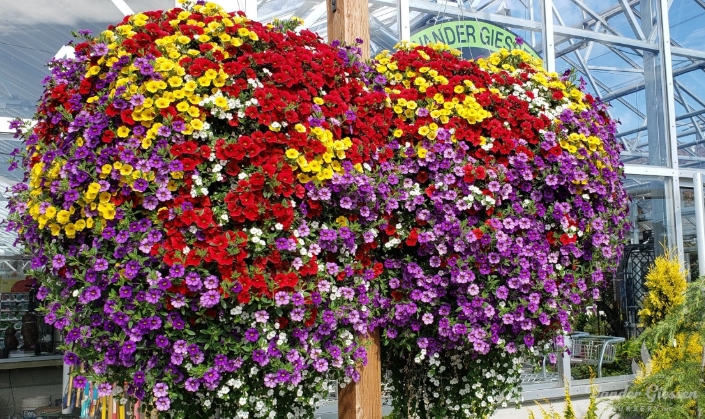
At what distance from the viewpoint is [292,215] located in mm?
1856

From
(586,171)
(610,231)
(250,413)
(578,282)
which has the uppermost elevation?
(586,171)

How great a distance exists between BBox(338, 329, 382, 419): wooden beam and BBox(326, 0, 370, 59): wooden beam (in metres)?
1.02

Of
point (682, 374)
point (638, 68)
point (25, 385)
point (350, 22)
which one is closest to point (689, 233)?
point (638, 68)

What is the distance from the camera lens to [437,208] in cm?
218

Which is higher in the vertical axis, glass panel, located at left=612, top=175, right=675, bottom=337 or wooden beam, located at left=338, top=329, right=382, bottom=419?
glass panel, located at left=612, top=175, right=675, bottom=337

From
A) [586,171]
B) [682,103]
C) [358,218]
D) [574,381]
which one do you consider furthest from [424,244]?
[682,103]

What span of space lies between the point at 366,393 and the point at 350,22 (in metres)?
1.27

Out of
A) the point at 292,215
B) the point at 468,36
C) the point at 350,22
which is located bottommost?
the point at 292,215

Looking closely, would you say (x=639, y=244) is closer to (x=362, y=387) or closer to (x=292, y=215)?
(x=362, y=387)

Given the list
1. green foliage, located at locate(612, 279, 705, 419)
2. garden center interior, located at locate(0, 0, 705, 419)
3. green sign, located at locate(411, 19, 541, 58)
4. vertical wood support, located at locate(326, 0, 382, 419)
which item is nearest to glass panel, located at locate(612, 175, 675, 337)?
garden center interior, located at locate(0, 0, 705, 419)

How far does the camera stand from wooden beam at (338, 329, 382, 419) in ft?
7.38

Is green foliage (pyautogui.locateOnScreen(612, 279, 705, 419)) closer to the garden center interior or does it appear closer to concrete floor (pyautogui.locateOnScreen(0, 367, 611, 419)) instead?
the garden center interior

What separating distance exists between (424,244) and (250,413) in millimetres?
741

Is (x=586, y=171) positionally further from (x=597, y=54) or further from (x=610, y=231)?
(x=597, y=54)
